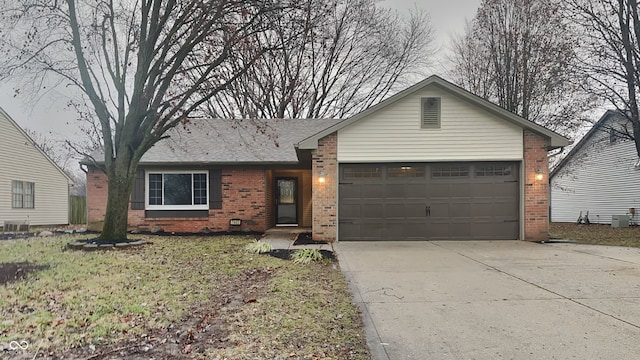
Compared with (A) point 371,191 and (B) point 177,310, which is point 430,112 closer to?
(A) point 371,191

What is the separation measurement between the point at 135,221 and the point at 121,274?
8.06 metres

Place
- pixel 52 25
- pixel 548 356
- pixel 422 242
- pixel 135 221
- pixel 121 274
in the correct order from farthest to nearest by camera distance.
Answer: pixel 135 221
pixel 422 242
pixel 52 25
pixel 121 274
pixel 548 356

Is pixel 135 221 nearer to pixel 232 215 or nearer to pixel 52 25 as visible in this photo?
pixel 232 215

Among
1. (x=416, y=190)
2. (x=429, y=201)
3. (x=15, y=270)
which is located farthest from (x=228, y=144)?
(x=15, y=270)

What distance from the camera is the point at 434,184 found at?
1158cm

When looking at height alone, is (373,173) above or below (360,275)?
above

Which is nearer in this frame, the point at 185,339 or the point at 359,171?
the point at 185,339

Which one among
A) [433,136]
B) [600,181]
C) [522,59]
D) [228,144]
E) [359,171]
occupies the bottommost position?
[600,181]

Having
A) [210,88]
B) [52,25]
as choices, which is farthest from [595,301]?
[52,25]

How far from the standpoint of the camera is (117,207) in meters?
10.5

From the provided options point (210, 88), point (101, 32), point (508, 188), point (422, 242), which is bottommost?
point (422, 242)

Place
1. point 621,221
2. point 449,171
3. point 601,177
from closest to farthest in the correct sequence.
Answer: point 449,171 < point 621,221 < point 601,177

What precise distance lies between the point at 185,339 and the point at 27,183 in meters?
20.5

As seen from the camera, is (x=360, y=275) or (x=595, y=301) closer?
(x=595, y=301)
